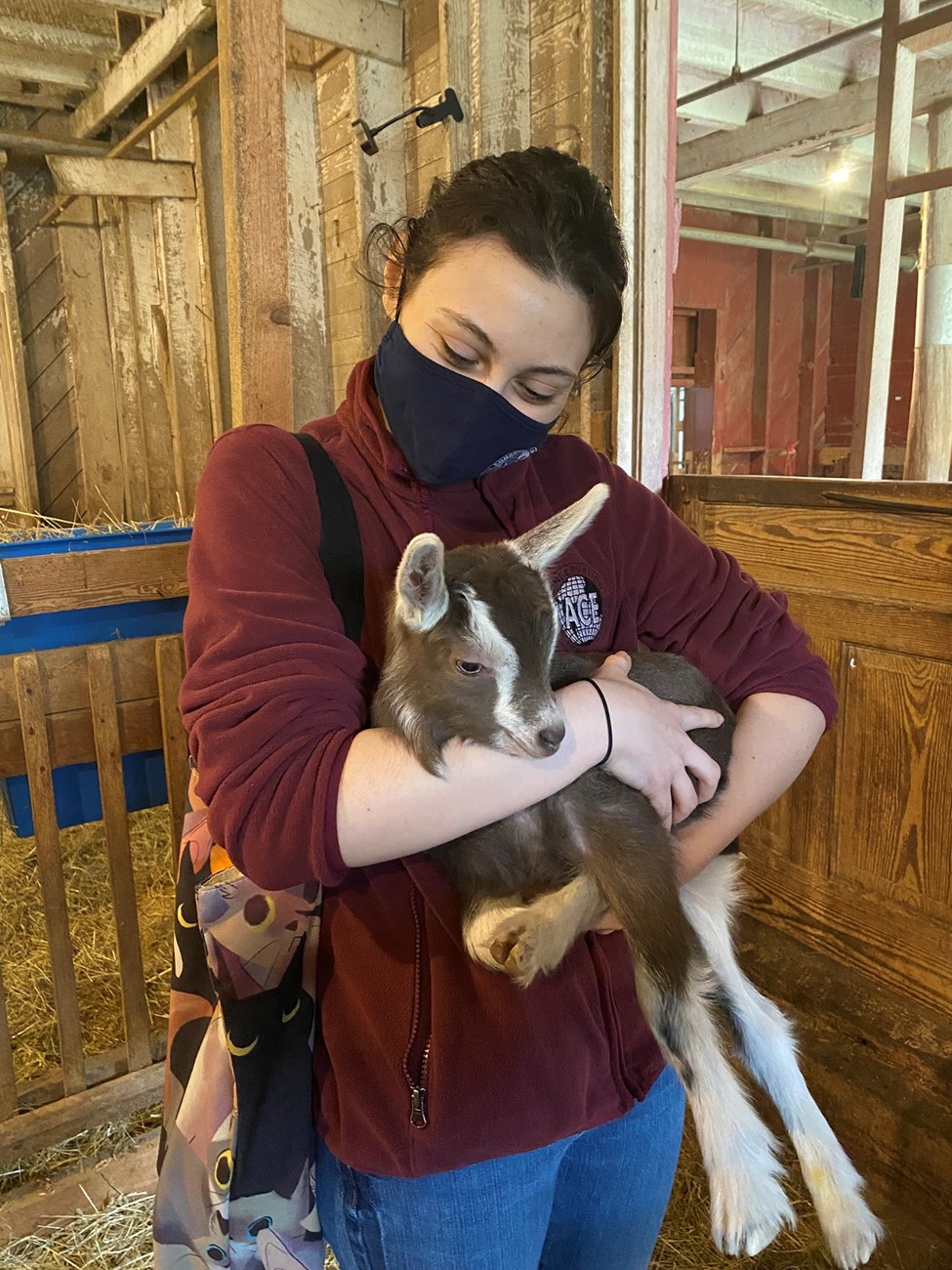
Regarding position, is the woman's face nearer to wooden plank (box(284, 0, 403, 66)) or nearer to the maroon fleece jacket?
the maroon fleece jacket

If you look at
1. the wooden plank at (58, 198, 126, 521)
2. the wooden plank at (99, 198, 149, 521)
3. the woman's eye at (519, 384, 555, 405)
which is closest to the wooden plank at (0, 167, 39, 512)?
the wooden plank at (58, 198, 126, 521)

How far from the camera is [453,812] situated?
41.9 inches

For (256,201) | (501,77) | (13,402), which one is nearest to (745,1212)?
(256,201)

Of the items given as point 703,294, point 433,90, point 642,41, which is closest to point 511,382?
point 642,41

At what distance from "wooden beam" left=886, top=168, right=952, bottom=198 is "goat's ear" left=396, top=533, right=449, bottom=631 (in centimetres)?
269

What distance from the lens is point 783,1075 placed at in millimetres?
1562

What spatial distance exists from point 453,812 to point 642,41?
2515 mm

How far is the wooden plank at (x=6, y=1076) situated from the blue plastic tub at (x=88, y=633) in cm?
54

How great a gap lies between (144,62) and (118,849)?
3198 mm

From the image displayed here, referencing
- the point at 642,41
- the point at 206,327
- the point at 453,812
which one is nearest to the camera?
the point at 453,812

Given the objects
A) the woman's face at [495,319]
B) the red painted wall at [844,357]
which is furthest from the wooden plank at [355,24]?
the red painted wall at [844,357]

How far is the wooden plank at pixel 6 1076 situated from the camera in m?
2.54

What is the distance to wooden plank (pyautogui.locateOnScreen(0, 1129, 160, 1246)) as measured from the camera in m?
2.45

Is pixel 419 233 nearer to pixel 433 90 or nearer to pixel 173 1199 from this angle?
pixel 173 1199
